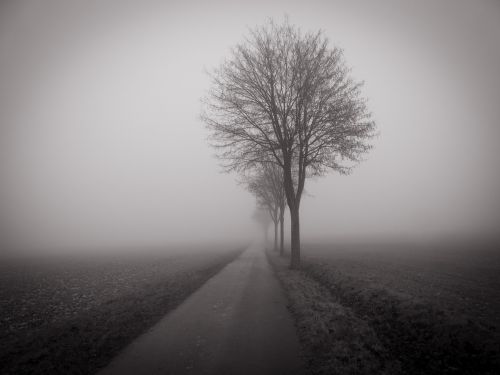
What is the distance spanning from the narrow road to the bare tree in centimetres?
895

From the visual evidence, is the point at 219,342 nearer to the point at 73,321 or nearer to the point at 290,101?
the point at 73,321

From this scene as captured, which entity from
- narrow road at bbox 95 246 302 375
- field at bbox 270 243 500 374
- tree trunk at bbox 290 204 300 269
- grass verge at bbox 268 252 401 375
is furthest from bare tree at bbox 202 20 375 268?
narrow road at bbox 95 246 302 375

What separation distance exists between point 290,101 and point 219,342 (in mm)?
15643

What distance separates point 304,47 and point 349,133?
270 inches

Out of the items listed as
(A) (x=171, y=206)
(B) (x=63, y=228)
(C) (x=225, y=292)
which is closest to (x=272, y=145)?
(C) (x=225, y=292)

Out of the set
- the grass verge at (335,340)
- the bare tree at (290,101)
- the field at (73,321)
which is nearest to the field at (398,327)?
the grass verge at (335,340)

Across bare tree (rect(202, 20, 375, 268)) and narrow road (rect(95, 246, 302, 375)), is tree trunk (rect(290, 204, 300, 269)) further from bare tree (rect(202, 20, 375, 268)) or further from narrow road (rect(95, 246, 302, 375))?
narrow road (rect(95, 246, 302, 375))

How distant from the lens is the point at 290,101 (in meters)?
17.7

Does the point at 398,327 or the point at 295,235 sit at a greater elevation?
the point at 295,235

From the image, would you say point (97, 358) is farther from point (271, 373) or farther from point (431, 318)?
point (431, 318)

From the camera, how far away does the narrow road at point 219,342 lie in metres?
6.07

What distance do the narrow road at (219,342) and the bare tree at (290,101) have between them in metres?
8.95

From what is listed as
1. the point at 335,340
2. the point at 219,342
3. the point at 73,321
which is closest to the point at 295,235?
the point at 335,340

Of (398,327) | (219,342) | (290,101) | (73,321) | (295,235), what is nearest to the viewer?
(398,327)
